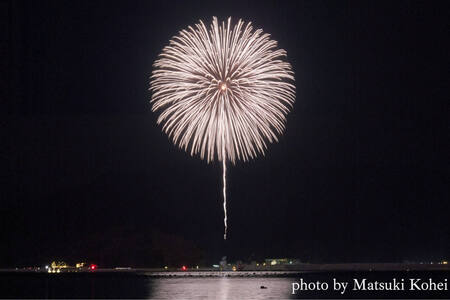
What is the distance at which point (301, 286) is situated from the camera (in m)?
132

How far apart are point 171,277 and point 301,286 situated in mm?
49083

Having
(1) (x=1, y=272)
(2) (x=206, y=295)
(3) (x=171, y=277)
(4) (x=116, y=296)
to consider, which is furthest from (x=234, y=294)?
(1) (x=1, y=272)

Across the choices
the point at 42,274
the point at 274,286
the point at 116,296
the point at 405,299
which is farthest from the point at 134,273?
the point at 405,299

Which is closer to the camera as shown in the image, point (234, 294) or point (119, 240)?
point (234, 294)

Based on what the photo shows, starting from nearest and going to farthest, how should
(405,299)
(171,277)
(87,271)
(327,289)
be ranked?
(405,299) → (327,289) → (171,277) → (87,271)

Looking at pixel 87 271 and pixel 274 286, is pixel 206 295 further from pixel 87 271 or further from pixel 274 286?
pixel 87 271

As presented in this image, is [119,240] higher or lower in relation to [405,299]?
higher

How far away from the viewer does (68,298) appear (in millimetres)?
107188

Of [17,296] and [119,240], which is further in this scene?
[119,240]

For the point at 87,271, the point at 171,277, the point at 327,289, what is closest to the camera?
the point at 327,289

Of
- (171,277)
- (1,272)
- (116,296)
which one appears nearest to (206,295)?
(116,296)

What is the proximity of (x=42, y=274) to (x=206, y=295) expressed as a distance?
96465mm

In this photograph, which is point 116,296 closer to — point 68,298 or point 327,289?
point 68,298

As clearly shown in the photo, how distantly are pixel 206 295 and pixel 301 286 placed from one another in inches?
1097
